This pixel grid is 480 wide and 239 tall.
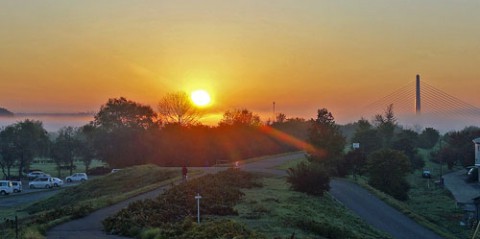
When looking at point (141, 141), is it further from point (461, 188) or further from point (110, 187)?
point (461, 188)

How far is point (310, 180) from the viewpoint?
119 feet

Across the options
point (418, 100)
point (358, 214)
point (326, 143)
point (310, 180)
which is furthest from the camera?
point (418, 100)

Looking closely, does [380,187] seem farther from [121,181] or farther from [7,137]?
[7,137]

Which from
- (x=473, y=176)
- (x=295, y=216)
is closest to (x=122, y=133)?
(x=473, y=176)

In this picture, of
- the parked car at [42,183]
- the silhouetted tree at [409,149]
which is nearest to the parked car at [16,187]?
the parked car at [42,183]

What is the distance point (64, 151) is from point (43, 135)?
4194mm

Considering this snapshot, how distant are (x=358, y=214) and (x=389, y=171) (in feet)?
66.4

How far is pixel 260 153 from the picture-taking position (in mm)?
82500

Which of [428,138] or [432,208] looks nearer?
[432,208]

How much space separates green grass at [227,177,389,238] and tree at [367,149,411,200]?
593 inches

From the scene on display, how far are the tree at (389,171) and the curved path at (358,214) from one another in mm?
4415

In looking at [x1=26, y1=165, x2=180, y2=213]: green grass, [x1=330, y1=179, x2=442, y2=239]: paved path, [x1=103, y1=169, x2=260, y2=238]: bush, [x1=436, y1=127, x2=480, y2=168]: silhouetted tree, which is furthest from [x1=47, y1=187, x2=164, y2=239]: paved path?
[x1=436, y1=127, x2=480, y2=168]: silhouetted tree

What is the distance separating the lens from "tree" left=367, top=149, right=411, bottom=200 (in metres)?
49.7

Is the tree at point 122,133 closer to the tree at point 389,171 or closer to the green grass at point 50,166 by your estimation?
the green grass at point 50,166
